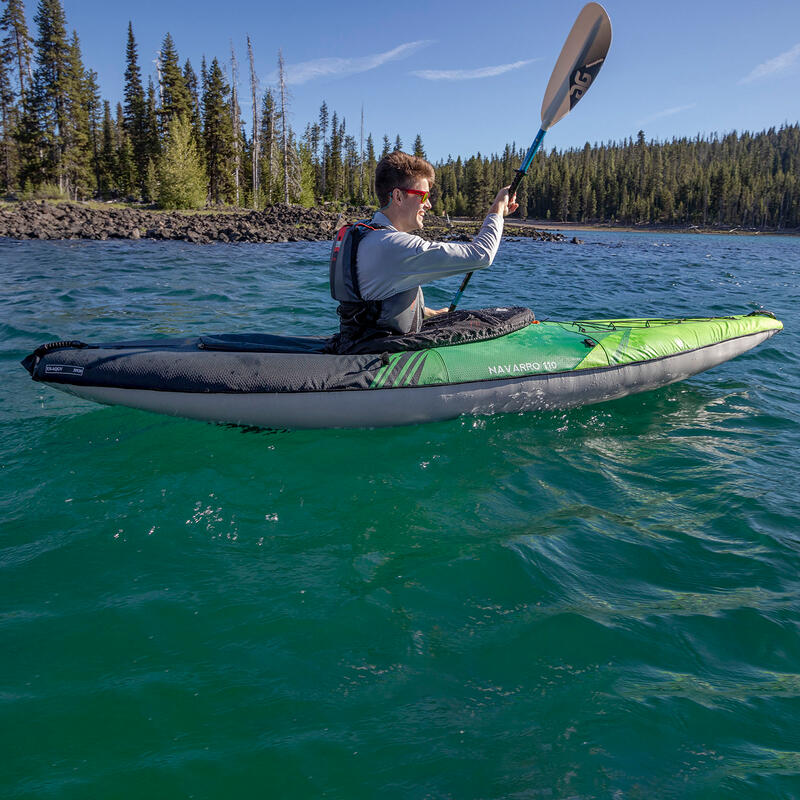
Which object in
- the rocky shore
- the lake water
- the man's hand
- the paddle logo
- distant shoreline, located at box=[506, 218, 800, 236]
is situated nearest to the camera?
the lake water

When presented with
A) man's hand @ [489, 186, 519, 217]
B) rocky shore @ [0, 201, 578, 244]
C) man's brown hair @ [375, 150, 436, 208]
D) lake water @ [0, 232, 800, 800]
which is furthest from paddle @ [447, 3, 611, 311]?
rocky shore @ [0, 201, 578, 244]

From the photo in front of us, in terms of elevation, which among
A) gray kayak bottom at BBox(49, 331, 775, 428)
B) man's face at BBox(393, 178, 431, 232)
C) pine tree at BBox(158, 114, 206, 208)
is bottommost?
gray kayak bottom at BBox(49, 331, 775, 428)

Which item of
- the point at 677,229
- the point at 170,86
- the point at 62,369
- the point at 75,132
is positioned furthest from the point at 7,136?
the point at 677,229

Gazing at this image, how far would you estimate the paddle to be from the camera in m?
5.36

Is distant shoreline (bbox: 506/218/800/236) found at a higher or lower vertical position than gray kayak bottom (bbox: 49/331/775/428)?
higher

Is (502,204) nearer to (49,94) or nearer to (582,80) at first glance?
(582,80)

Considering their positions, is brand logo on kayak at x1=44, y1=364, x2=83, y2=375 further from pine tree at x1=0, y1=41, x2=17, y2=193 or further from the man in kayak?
Result: pine tree at x1=0, y1=41, x2=17, y2=193

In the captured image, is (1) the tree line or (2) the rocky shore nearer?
(2) the rocky shore

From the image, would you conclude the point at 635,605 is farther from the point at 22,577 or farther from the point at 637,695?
the point at 22,577

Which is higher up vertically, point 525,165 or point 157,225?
point 157,225

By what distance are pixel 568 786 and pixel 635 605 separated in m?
1.12

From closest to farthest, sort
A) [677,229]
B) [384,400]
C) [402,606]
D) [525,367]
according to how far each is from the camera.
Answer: [402,606] → [384,400] → [525,367] → [677,229]

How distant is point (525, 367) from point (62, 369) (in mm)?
3657

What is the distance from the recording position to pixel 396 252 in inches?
159
